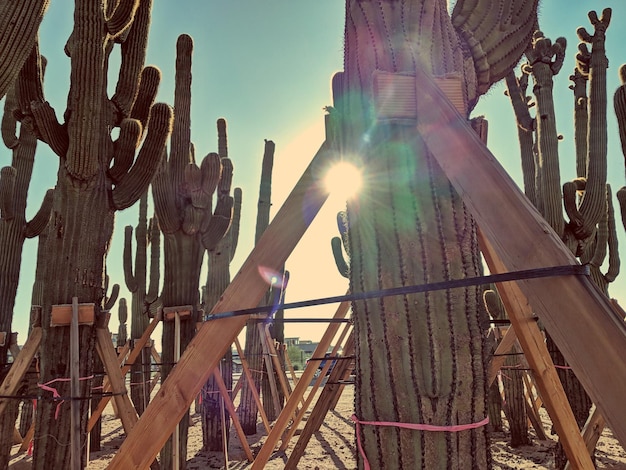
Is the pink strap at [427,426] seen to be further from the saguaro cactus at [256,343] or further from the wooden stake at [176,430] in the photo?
the saguaro cactus at [256,343]

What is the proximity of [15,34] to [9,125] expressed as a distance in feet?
15.3

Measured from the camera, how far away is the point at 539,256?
108 cm

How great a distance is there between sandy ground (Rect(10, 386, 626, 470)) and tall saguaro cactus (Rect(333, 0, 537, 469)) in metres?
5.93

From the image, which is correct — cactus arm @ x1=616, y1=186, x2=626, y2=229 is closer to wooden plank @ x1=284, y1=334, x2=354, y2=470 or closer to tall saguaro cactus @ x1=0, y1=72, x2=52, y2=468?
wooden plank @ x1=284, y1=334, x2=354, y2=470

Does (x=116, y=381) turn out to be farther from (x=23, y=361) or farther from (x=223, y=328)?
(x=223, y=328)

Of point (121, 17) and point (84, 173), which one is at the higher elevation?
point (121, 17)

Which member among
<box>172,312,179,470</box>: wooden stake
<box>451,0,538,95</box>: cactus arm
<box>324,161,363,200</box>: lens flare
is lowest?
<box>172,312,179,470</box>: wooden stake

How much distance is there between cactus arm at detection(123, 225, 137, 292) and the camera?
41.3ft

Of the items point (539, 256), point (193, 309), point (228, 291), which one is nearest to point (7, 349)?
point (193, 309)

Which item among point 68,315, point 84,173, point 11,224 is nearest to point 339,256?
point 11,224

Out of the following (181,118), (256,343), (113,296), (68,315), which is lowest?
(256,343)

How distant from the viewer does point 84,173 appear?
469 cm

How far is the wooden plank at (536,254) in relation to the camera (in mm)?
923

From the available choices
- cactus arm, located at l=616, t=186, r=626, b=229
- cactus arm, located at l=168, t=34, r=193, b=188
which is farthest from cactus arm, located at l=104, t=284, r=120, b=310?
cactus arm, located at l=616, t=186, r=626, b=229
